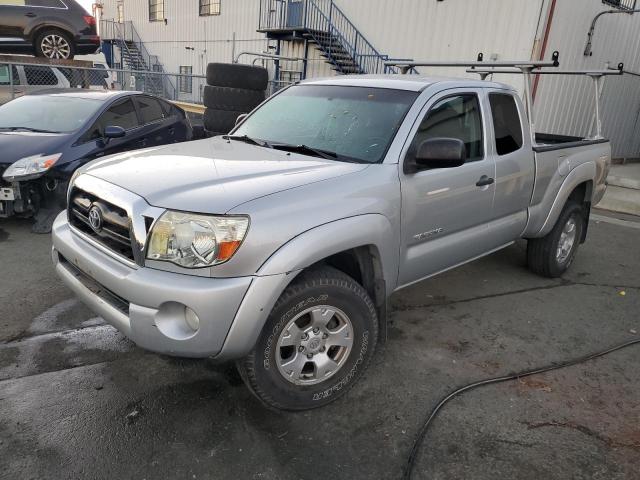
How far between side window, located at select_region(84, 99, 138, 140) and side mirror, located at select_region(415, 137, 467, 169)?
4605mm

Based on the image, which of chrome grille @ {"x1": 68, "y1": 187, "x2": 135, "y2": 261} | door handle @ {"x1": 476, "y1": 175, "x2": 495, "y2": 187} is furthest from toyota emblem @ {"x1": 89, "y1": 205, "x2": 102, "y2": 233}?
door handle @ {"x1": 476, "y1": 175, "x2": 495, "y2": 187}

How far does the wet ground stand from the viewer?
245cm

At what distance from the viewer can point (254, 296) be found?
2346 millimetres

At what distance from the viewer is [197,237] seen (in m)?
→ 2.35

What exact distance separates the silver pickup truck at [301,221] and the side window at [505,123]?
15 millimetres

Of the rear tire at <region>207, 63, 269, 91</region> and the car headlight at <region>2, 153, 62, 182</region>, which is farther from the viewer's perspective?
the rear tire at <region>207, 63, 269, 91</region>

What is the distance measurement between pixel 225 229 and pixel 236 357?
630 mm

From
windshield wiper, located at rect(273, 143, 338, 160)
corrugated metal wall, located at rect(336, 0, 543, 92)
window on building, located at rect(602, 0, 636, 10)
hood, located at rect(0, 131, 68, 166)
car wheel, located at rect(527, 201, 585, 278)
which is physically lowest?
car wheel, located at rect(527, 201, 585, 278)

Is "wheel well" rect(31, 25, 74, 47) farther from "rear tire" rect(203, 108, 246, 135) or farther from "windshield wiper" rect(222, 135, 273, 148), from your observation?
"windshield wiper" rect(222, 135, 273, 148)

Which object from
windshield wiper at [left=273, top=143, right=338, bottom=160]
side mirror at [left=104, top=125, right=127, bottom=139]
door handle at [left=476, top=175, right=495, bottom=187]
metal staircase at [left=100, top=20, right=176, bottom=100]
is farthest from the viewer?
metal staircase at [left=100, top=20, right=176, bottom=100]

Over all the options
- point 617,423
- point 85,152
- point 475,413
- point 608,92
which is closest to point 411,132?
point 475,413

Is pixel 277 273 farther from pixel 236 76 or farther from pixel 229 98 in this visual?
pixel 236 76

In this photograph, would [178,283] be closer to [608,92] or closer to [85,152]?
[85,152]

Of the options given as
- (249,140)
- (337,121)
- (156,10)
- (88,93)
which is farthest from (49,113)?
(156,10)
